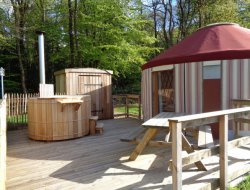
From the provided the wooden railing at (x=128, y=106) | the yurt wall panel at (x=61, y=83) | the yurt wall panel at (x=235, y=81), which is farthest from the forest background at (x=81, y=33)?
the yurt wall panel at (x=235, y=81)

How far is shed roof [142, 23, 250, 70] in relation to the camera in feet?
17.4

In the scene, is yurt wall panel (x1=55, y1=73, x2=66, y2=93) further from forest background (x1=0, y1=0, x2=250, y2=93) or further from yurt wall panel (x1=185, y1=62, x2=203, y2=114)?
yurt wall panel (x1=185, y1=62, x2=203, y2=114)

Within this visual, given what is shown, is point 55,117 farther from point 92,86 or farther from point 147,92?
point 92,86

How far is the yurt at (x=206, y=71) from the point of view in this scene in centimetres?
537

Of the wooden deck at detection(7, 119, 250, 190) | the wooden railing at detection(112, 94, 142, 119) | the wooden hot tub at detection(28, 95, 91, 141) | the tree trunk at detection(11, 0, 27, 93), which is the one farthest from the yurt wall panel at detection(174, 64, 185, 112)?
the tree trunk at detection(11, 0, 27, 93)

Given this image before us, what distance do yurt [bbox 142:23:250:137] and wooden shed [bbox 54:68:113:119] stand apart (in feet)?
8.64

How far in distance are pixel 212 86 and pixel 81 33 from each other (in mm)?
9863

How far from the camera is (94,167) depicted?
395 centimetres

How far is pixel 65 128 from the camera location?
5.95 metres

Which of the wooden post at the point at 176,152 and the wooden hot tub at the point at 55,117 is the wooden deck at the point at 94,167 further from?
the wooden post at the point at 176,152

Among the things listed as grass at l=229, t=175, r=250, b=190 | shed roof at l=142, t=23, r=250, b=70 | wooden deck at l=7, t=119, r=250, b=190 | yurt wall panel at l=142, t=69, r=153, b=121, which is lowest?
grass at l=229, t=175, r=250, b=190

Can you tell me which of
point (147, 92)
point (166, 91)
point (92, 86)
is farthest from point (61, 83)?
point (166, 91)

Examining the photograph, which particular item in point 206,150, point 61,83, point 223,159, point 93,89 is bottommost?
point 223,159

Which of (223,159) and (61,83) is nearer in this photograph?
(223,159)
